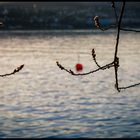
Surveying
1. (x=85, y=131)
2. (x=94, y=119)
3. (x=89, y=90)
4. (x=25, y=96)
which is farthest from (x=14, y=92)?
(x=85, y=131)

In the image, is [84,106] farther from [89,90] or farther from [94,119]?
[89,90]

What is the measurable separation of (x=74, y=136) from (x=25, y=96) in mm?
19551

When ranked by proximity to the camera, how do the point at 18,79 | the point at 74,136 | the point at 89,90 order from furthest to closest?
the point at 18,79
the point at 89,90
the point at 74,136

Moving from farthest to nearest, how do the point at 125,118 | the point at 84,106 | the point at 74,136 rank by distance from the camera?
the point at 84,106 < the point at 125,118 < the point at 74,136

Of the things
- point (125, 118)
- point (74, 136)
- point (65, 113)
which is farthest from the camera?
point (65, 113)

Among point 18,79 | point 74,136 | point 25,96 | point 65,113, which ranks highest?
point 18,79

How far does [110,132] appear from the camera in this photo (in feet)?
104

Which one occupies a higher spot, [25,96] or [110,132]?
[25,96]

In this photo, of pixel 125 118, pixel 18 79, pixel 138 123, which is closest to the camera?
pixel 138 123

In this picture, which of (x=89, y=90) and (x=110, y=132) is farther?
(x=89, y=90)

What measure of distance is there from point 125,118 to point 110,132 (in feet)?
18.3

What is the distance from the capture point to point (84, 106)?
42.4m

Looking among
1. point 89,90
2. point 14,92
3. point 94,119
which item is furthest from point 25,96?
point 94,119

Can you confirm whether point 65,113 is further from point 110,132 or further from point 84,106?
point 110,132
